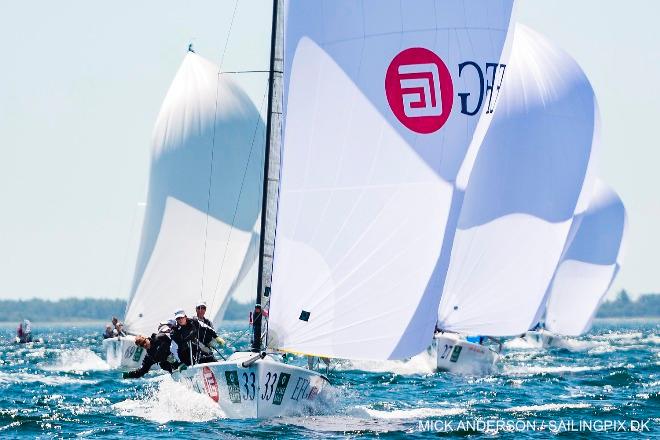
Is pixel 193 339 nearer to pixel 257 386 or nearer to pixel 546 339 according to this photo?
pixel 257 386

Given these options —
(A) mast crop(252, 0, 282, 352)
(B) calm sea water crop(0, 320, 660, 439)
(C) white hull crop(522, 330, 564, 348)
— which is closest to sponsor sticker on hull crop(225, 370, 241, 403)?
(B) calm sea water crop(0, 320, 660, 439)

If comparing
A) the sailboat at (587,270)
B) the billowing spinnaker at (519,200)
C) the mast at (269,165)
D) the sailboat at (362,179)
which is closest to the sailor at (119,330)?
the billowing spinnaker at (519,200)

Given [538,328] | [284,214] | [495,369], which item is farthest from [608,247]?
[284,214]

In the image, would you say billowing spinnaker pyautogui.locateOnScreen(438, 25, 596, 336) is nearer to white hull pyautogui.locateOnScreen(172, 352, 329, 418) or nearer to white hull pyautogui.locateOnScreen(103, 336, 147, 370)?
white hull pyautogui.locateOnScreen(103, 336, 147, 370)

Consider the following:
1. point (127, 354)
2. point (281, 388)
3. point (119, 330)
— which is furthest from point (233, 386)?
point (119, 330)

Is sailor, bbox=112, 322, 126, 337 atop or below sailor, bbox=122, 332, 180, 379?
atop

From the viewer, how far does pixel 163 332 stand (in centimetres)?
1839

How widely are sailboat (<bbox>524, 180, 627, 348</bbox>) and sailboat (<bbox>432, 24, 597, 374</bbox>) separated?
63.2 feet

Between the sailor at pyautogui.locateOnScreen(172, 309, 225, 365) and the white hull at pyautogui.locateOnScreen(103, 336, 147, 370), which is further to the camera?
the white hull at pyautogui.locateOnScreen(103, 336, 147, 370)

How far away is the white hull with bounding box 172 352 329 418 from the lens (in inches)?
654

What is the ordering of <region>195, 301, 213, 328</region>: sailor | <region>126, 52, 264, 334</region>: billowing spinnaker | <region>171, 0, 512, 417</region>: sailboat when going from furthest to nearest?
<region>126, 52, 264, 334</region>: billowing spinnaker
<region>195, 301, 213, 328</region>: sailor
<region>171, 0, 512, 417</region>: sailboat

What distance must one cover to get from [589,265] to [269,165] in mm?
36190

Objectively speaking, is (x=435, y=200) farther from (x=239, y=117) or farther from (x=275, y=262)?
(x=239, y=117)

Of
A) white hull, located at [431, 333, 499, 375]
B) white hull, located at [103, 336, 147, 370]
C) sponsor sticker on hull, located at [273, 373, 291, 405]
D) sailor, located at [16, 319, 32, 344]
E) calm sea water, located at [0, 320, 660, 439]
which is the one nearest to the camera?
calm sea water, located at [0, 320, 660, 439]
